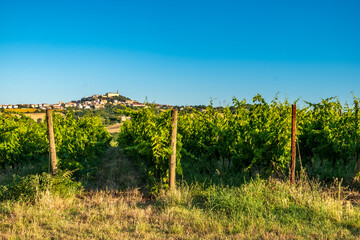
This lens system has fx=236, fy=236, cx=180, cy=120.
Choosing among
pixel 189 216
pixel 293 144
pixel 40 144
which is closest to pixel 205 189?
pixel 189 216

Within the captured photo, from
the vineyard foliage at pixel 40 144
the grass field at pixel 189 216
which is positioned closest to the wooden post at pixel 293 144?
the grass field at pixel 189 216

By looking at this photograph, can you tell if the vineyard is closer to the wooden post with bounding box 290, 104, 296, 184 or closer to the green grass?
the green grass

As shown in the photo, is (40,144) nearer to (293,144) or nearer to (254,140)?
(254,140)

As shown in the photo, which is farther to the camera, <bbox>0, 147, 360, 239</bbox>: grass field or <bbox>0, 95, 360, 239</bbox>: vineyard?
<bbox>0, 95, 360, 239</bbox>: vineyard

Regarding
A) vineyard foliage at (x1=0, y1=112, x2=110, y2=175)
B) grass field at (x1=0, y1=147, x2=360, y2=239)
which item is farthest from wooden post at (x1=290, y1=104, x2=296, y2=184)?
vineyard foliage at (x1=0, y1=112, x2=110, y2=175)

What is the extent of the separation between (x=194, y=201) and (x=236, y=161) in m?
2.43

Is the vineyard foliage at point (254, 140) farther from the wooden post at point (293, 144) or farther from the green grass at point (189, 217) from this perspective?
the green grass at point (189, 217)

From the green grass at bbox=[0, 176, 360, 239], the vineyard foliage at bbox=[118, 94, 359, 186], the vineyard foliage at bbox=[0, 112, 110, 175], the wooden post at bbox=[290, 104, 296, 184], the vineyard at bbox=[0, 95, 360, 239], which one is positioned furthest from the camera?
the vineyard foliage at bbox=[0, 112, 110, 175]

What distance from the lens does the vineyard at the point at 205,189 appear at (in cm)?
416

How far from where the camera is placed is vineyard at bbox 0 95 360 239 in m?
4.16

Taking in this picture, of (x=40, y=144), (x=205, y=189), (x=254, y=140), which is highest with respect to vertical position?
(x=254, y=140)

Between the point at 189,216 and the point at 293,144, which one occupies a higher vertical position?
the point at 293,144

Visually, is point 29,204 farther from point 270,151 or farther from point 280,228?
point 270,151

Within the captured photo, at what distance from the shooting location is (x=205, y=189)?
631cm
